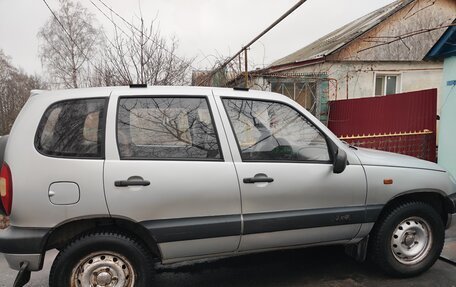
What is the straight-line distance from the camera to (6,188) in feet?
8.54

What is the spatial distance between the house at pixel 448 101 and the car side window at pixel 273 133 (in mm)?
4682

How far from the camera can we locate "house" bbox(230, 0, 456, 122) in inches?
468

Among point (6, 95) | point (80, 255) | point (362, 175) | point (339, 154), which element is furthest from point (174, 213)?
point (6, 95)

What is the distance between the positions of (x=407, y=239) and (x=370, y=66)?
10274 millimetres

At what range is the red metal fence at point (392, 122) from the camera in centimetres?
805

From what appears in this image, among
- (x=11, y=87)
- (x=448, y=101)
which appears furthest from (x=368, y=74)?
(x=11, y=87)

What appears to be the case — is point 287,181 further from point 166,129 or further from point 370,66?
point 370,66

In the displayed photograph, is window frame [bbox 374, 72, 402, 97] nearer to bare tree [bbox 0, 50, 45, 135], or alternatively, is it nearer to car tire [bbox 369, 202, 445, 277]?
car tire [bbox 369, 202, 445, 277]

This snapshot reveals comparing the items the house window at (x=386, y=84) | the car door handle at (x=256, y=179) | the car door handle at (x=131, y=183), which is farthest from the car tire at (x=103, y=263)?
the house window at (x=386, y=84)

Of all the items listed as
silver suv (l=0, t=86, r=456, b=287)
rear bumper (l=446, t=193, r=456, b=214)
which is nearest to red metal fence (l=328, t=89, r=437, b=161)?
rear bumper (l=446, t=193, r=456, b=214)

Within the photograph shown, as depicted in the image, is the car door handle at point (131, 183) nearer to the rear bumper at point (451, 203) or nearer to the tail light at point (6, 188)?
the tail light at point (6, 188)

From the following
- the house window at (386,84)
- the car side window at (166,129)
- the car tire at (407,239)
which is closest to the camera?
the car side window at (166,129)

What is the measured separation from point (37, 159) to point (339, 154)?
2.43 metres

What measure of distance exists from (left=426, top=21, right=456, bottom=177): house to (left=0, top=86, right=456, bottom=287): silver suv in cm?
382
